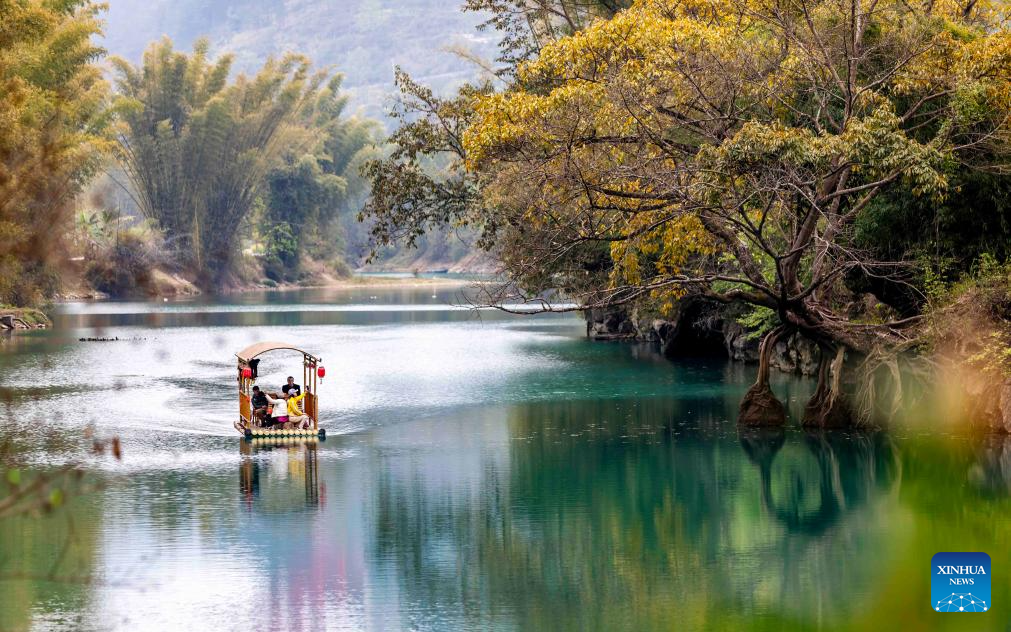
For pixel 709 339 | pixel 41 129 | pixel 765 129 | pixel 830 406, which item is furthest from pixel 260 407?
pixel 709 339

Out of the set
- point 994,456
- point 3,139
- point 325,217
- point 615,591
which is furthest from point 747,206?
point 325,217

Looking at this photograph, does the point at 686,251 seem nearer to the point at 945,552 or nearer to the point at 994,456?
the point at 994,456

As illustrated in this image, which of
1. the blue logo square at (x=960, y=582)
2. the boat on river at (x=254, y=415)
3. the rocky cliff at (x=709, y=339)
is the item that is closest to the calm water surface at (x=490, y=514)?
the blue logo square at (x=960, y=582)

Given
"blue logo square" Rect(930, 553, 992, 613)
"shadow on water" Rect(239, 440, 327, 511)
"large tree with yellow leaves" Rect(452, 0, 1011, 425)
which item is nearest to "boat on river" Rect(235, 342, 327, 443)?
"shadow on water" Rect(239, 440, 327, 511)

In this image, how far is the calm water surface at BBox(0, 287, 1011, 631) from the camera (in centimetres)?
1135

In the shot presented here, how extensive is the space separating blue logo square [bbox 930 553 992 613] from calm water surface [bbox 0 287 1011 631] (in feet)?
0.53

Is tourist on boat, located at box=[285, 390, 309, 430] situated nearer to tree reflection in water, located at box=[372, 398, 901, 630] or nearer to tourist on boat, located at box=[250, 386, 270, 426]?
tourist on boat, located at box=[250, 386, 270, 426]

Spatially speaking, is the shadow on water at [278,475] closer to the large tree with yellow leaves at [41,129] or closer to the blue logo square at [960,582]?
the large tree with yellow leaves at [41,129]

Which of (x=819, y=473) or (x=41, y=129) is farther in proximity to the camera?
(x=41, y=129)

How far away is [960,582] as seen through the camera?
1238 centimetres

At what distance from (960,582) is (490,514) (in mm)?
5698

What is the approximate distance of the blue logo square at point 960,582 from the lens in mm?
11500

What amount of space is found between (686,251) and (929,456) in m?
5.72

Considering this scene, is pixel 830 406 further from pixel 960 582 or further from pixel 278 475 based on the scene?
pixel 278 475
